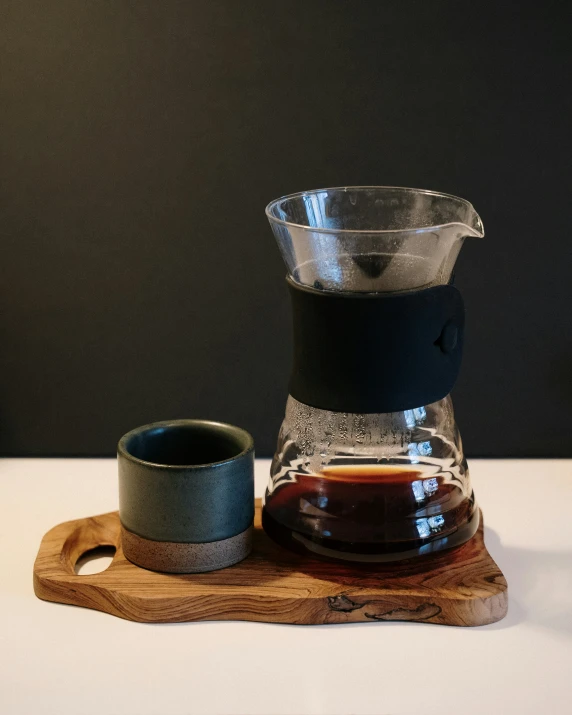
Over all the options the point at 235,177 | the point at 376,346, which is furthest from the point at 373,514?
the point at 235,177

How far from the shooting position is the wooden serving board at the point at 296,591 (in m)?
0.69

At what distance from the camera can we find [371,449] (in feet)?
2.40

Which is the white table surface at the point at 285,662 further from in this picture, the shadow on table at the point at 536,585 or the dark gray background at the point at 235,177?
the dark gray background at the point at 235,177

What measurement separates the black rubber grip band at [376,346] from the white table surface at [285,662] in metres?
0.16

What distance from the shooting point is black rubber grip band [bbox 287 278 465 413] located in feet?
2.27

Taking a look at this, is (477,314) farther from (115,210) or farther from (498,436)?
(115,210)

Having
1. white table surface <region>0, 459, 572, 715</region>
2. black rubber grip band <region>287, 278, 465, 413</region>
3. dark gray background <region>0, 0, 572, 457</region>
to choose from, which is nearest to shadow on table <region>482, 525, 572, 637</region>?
white table surface <region>0, 459, 572, 715</region>

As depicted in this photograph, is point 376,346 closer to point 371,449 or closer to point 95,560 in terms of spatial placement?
point 371,449

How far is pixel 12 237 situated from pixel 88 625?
468 millimetres

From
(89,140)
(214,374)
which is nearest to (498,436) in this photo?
(214,374)

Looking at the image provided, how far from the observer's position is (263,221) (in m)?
1.00

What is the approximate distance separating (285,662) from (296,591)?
59 millimetres

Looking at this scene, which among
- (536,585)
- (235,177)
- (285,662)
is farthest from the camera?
(235,177)

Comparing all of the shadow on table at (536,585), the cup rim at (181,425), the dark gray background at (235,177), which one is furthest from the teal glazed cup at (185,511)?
the dark gray background at (235,177)
